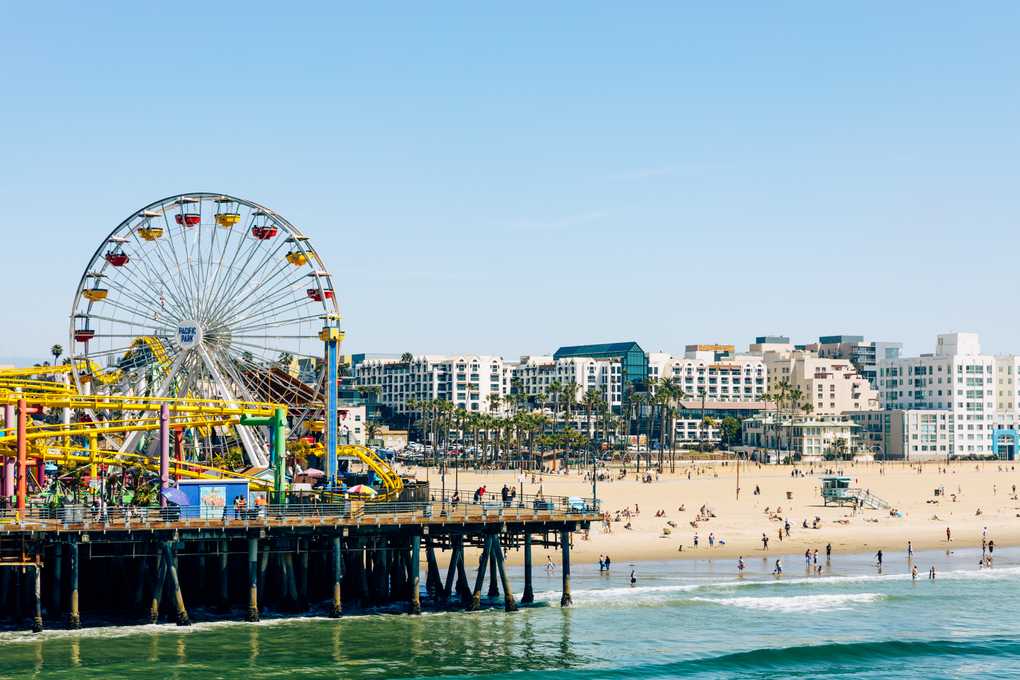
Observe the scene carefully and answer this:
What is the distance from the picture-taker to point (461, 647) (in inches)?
2135

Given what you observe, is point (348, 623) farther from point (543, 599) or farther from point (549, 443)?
point (549, 443)

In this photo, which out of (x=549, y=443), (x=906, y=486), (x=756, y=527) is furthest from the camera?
(x=549, y=443)

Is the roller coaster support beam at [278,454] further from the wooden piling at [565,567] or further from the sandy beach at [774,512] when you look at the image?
the sandy beach at [774,512]

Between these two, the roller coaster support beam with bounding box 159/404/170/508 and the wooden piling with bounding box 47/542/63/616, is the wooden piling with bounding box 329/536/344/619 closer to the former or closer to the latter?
the roller coaster support beam with bounding box 159/404/170/508

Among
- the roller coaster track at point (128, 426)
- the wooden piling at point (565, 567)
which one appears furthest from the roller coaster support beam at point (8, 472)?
the wooden piling at point (565, 567)

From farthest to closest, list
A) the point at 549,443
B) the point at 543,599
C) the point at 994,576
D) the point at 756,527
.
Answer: the point at 549,443 < the point at 756,527 < the point at 994,576 < the point at 543,599

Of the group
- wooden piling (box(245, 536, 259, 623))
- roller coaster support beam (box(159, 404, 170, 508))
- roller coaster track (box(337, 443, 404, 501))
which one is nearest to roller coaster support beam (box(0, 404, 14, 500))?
roller coaster support beam (box(159, 404, 170, 508))

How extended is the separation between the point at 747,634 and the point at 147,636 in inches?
911

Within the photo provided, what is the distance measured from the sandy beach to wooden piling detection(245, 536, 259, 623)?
26759 mm

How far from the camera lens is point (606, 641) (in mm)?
56281

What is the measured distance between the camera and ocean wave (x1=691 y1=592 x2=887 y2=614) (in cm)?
6575

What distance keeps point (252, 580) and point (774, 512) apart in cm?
6115

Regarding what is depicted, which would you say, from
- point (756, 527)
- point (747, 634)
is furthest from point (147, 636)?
point (756, 527)

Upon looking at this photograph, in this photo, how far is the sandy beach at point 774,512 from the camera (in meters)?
90.6
